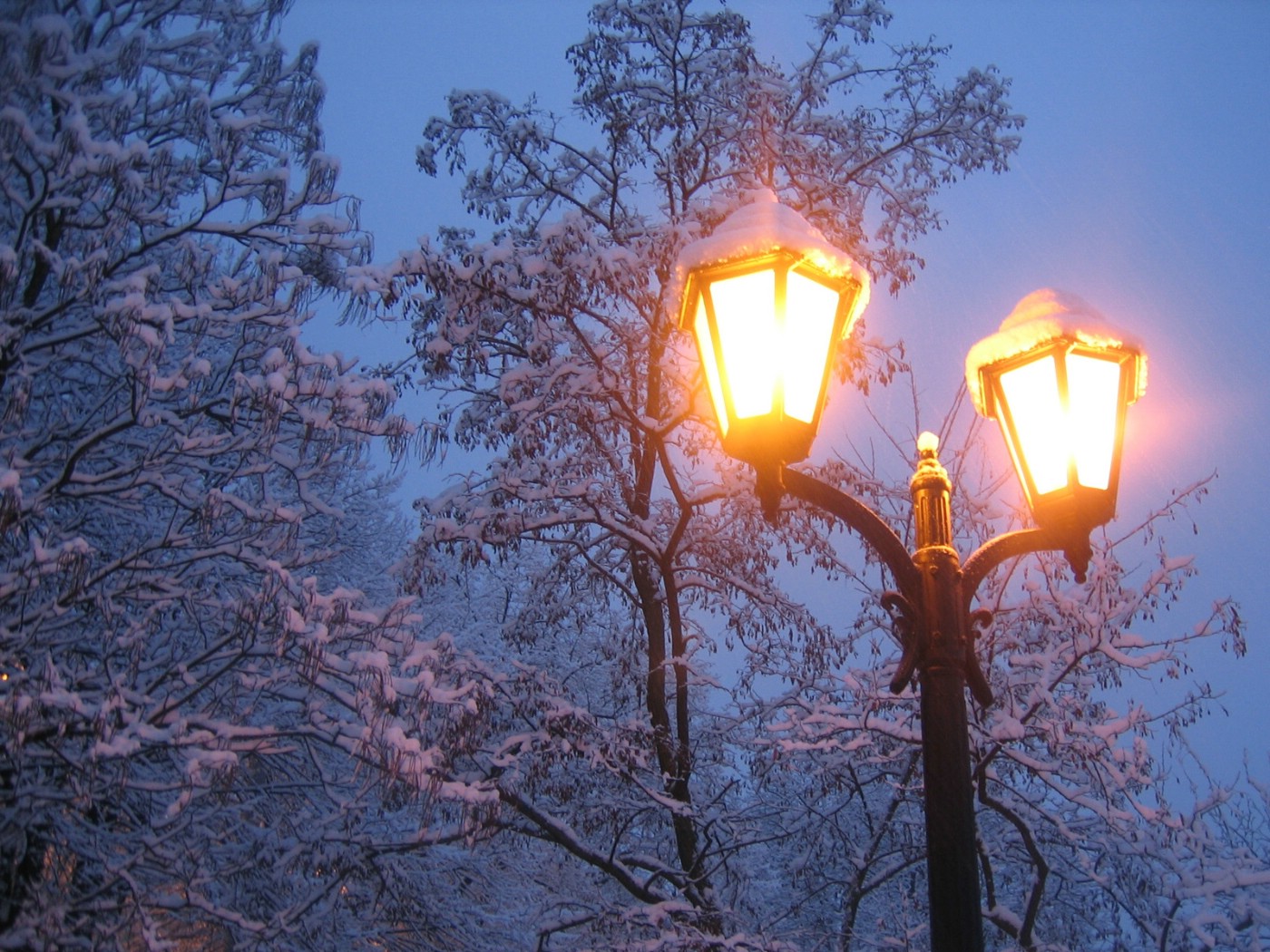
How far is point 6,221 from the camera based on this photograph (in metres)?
6.53

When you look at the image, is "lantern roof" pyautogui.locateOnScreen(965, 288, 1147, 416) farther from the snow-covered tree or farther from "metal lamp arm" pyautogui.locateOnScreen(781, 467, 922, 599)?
the snow-covered tree

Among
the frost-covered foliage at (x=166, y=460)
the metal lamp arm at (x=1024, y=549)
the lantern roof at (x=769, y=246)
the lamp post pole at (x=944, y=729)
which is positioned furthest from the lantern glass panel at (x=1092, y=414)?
the frost-covered foliage at (x=166, y=460)

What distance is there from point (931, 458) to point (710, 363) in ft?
2.82

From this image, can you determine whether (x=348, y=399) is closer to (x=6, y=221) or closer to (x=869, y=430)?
(x=6, y=221)

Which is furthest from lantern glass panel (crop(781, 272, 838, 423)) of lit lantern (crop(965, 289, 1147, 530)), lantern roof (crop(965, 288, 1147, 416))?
lit lantern (crop(965, 289, 1147, 530))

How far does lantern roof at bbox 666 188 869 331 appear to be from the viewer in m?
2.64

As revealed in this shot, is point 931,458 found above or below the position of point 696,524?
below

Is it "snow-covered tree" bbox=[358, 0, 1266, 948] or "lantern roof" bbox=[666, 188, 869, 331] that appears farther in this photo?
"snow-covered tree" bbox=[358, 0, 1266, 948]

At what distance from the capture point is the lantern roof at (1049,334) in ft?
9.36

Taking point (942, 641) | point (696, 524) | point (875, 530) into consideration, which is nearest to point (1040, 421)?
point (875, 530)

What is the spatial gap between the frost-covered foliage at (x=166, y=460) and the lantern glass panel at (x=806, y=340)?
381 centimetres

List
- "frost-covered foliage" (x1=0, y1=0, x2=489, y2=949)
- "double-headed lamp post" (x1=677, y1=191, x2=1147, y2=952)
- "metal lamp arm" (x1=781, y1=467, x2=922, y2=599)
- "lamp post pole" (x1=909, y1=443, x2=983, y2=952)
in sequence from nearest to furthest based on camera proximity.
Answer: "lamp post pole" (x1=909, y1=443, x2=983, y2=952) < "double-headed lamp post" (x1=677, y1=191, x2=1147, y2=952) < "metal lamp arm" (x1=781, y1=467, x2=922, y2=599) < "frost-covered foliage" (x1=0, y1=0, x2=489, y2=949)

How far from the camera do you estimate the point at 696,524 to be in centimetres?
978

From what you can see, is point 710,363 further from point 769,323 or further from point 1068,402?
point 1068,402
